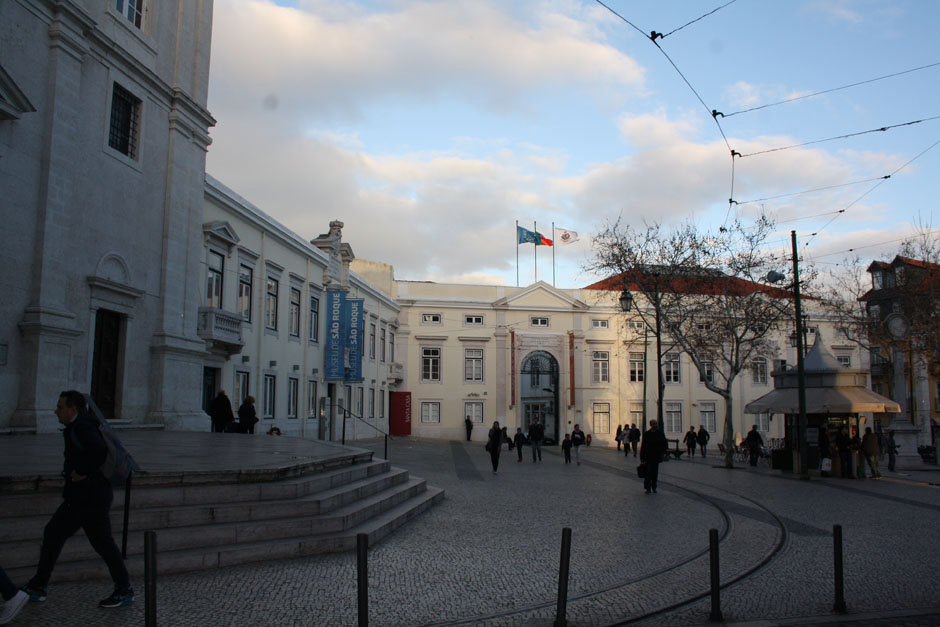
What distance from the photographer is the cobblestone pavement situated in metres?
6.30

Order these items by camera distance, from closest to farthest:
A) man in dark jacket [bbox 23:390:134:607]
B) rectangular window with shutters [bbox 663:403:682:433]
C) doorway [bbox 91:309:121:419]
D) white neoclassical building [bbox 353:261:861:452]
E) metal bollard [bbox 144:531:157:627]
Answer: metal bollard [bbox 144:531:157:627]
man in dark jacket [bbox 23:390:134:607]
doorway [bbox 91:309:121:419]
white neoclassical building [bbox 353:261:861:452]
rectangular window with shutters [bbox 663:403:682:433]

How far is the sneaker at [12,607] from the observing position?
5309 mm

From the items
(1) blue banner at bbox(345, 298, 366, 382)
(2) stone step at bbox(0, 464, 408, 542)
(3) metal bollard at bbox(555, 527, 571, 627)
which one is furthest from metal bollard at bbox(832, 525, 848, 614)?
(1) blue banner at bbox(345, 298, 366, 382)

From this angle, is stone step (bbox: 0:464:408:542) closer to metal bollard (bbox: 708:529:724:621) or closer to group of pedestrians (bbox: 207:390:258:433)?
metal bollard (bbox: 708:529:724:621)

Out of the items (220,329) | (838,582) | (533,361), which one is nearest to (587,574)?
(838,582)

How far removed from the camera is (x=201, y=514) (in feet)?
26.2

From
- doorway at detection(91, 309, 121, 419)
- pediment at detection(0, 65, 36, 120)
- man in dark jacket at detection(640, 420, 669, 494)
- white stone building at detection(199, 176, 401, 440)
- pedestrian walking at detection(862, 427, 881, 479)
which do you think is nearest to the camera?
pediment at detection(0, 65, 36, 120)

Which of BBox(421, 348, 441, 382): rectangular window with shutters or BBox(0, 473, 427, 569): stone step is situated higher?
BBox(421, 348, 441, 382): rectangular window with shutters

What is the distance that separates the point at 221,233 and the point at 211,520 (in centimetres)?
1682

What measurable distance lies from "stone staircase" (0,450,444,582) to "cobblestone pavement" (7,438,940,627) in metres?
0.20

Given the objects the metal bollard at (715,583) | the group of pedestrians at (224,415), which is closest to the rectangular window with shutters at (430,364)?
the group of pedestrians at (224,415)

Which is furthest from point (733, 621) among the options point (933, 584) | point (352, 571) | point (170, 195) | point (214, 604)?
point (170, 195)

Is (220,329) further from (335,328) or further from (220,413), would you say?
(335,328)

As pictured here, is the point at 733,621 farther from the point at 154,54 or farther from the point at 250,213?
the point at 250,213
